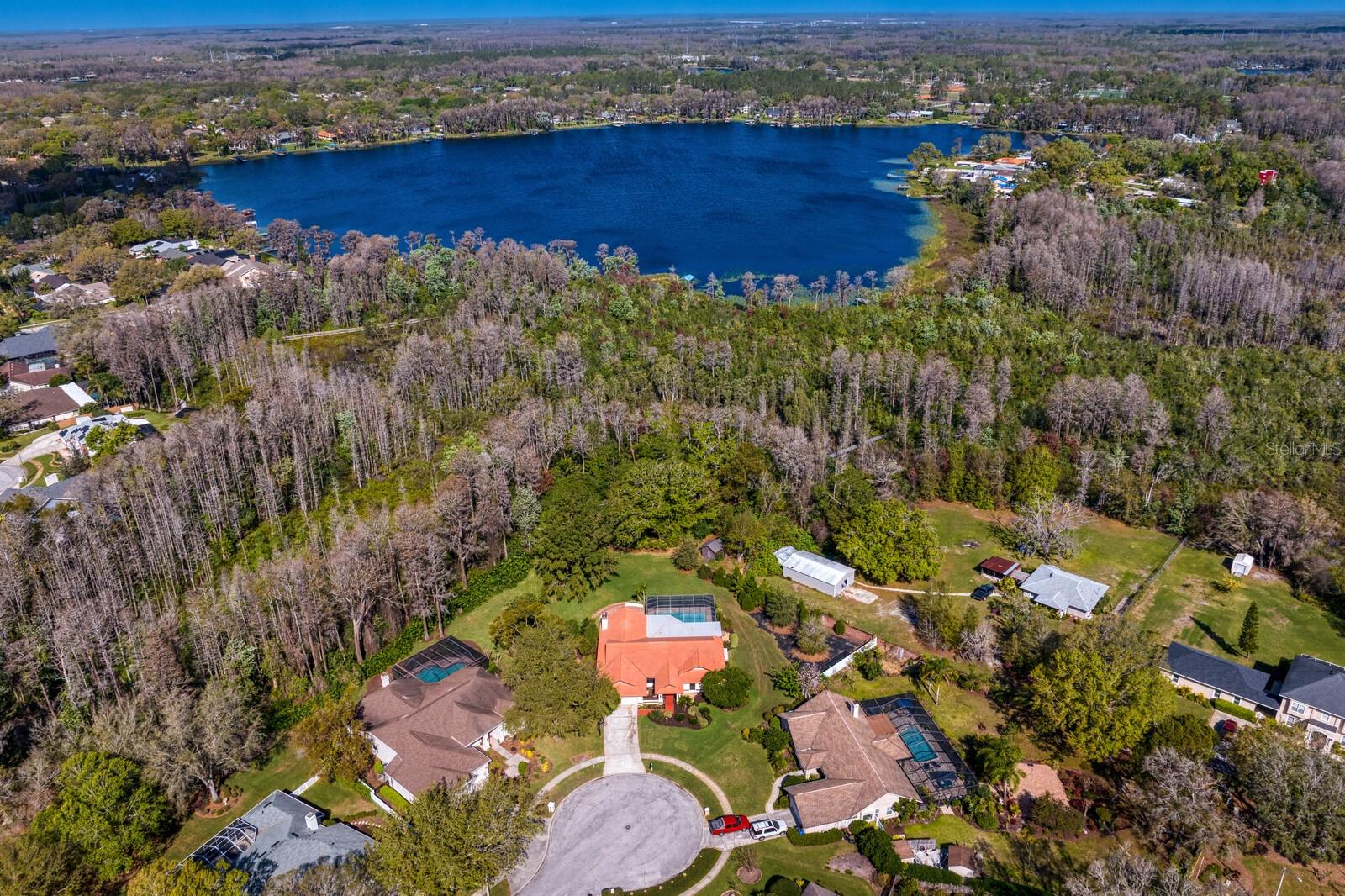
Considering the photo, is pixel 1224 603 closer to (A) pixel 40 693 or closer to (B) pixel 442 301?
(A) pixel 40 693

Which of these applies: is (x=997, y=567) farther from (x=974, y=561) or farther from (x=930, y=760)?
(x=930, y=760)

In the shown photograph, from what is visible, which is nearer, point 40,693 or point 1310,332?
point 40,693

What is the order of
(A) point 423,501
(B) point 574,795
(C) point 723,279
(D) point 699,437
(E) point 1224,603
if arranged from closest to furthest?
(B) point 574,795 → (E) point 1224,603 → (A) point 423,501 → (D) point 699,437 → (C) point 723,279

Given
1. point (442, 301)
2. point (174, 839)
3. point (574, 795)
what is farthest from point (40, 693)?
point (442, 301)

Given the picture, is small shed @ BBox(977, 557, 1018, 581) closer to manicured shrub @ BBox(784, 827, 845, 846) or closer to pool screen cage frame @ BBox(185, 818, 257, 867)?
manicured shrub @ BBox(784, 827, 845, 846)

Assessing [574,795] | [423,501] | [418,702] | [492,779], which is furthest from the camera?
[423,501]

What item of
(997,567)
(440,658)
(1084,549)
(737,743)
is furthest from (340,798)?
(1084,549)

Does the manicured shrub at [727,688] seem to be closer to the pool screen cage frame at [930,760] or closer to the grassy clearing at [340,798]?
the pool screen cage frame at [930,760]
